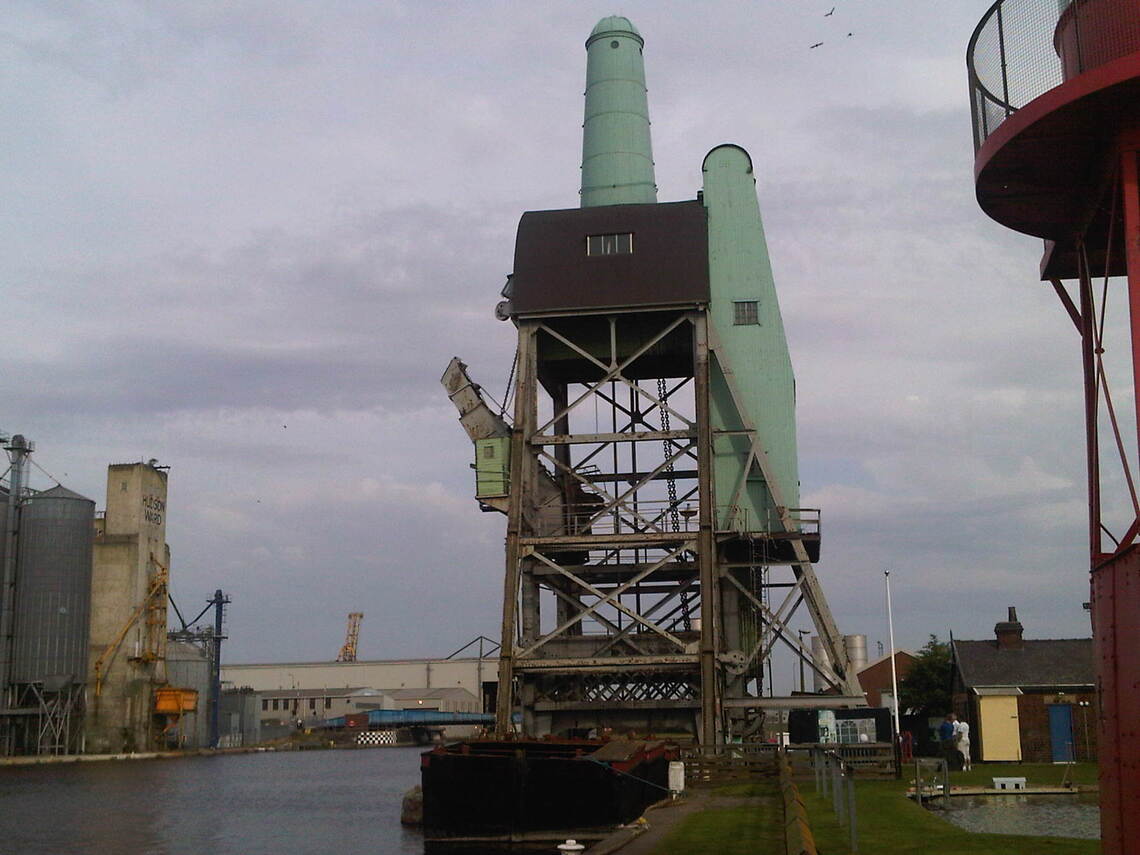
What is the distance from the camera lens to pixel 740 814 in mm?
25500

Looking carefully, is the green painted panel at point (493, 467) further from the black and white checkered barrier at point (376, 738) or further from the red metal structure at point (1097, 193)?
the black and white checkered barrier at point (376, 738)

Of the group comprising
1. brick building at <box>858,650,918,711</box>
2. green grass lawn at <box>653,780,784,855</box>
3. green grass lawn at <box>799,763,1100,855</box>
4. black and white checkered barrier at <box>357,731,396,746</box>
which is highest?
brick building at <box>858,650,918,711</box>

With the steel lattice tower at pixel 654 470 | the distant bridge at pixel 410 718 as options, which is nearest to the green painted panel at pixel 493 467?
the steel lattice tower at pixel 654 470

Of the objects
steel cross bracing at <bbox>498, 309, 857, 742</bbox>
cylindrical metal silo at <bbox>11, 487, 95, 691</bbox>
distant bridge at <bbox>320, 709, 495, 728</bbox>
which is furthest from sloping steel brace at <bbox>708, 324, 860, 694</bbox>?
distant bridge at <bbox>320, 709, 495, 728</bbox>

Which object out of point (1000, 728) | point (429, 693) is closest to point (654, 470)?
point (1000, 728)

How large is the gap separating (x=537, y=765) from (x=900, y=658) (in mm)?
67920

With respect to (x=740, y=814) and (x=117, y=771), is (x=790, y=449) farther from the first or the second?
(x=117, y=771)

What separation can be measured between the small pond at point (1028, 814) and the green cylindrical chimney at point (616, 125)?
980 inches

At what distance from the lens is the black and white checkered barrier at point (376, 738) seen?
138750 mm

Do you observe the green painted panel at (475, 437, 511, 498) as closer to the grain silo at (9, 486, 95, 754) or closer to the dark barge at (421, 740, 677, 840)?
the dark barge at (421, 740, 677, 840)

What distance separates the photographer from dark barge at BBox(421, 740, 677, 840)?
29391 mm

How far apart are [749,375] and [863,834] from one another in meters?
25.3

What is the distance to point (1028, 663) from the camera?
4794cm

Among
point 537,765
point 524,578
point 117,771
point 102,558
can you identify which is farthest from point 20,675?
point 537,765
